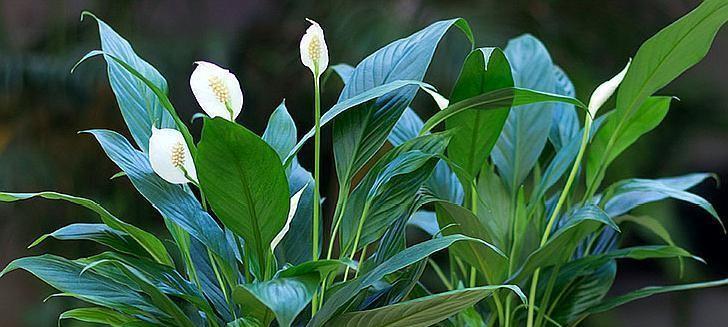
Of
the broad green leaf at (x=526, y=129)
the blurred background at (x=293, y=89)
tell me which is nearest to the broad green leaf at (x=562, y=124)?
the broad green leaf at (x=526, y=129)

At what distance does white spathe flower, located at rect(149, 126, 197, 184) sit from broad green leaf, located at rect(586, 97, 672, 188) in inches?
14.6

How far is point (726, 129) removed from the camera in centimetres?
192

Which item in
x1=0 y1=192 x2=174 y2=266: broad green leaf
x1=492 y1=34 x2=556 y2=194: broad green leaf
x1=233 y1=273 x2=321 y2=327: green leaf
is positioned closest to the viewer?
x1=233 y1=273 x2=321 y2=327: green leaf

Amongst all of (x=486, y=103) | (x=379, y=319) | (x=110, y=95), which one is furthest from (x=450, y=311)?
(x=110, y=95)

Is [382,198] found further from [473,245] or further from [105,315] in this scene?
[105,315]

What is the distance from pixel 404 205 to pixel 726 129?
1483 millimetres

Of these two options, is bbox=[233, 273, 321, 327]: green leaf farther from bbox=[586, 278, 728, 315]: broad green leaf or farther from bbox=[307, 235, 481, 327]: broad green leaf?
bbox=[586, 278, 728, 315]: broad green leaf

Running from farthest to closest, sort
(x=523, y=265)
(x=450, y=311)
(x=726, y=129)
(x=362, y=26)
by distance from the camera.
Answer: (x=726, y=129), (x=362, y=26), (x=523, y=265), (x=450, y=311)

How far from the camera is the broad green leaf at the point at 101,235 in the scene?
0.65 m

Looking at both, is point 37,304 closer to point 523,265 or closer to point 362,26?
point 362,26

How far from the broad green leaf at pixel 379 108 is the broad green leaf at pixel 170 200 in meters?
0.11

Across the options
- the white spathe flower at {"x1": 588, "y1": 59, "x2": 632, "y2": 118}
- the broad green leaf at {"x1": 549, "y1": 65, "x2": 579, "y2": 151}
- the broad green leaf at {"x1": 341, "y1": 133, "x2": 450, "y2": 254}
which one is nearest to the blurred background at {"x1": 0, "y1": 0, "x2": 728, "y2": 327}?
the broad green leaf at {"x1": 549, "y1": 65, "x2": 579, "y2": 151}

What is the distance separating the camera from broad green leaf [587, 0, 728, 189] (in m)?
0.66

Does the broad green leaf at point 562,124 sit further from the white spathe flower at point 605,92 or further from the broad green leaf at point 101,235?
the broad green leaf at point 101,235
